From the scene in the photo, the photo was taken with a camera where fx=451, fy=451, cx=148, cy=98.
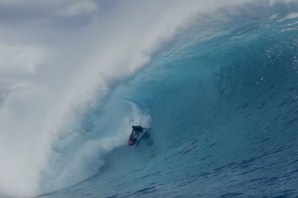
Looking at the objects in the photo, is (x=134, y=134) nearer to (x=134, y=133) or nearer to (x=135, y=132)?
(x=134, y=133)

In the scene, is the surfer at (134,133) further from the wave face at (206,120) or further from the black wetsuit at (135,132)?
the wave face at (206,120)

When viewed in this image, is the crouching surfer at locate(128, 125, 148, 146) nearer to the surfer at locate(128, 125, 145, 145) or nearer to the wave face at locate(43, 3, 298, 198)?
the surfer at locate(128, 125, 145, 145)

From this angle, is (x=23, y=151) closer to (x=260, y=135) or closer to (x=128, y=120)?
(x=128, y=120)

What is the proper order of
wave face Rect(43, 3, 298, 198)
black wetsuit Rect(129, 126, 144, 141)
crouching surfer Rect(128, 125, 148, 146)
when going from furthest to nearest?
black wetsuit Rect(129, 126, 144, 141) → crouching surfer Rect(128, 125, 148, 146) → wave face Rect(43, 3, 298, 198)

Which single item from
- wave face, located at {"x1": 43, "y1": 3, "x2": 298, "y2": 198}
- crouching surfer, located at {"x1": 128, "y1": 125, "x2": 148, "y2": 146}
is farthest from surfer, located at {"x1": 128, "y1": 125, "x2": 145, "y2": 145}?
wave face, located at {"x1": 43, "y1": 3, "x2": 298, "y2": 198}

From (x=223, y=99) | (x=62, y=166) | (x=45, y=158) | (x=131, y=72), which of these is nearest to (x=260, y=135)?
(x=223, y=99)

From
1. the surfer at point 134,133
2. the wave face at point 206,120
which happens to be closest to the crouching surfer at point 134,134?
the surfer at point 134,133

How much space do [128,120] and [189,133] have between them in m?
6.48

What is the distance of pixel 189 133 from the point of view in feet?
62.7

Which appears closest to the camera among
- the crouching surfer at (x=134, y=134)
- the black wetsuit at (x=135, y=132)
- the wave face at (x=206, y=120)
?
the wave face at (x=206, y=120)

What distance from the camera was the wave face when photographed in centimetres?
1284

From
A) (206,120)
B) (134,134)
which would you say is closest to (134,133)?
(134,134)

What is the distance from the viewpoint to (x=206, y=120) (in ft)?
64.4

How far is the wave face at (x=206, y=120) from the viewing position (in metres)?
12.8
